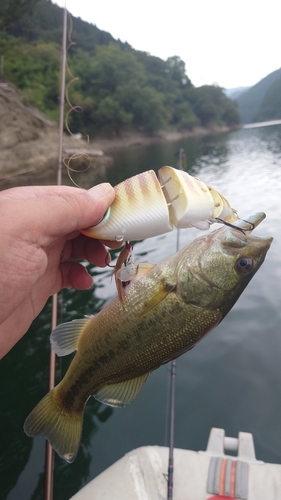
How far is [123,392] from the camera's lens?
217 cm

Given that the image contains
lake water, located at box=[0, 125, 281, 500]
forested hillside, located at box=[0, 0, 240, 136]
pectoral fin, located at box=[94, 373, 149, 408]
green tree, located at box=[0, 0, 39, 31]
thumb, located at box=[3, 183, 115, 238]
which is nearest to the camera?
thumb, located at box=[3, 183, 115, 238]

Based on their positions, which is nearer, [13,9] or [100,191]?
[100,191]

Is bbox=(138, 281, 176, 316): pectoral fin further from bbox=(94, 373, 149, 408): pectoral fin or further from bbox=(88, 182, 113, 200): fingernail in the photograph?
bbox=(88, 182, 113, 200): fingernail

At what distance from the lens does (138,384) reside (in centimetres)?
215

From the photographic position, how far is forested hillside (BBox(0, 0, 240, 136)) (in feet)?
151

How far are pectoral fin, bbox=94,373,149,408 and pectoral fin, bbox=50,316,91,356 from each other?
1.16ft

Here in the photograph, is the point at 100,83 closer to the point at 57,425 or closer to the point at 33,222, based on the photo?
the point at 33,222

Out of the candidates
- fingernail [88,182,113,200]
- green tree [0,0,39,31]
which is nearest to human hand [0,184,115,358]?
fingernail [88,182,113,200]

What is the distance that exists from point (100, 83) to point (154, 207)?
73082 millimetres

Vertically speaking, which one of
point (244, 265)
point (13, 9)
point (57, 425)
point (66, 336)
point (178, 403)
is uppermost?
point (13, 9)

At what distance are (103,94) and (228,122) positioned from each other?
57.1m

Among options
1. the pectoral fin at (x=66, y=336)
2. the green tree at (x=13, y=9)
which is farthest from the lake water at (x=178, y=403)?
the green tree at (x=13, y=9)

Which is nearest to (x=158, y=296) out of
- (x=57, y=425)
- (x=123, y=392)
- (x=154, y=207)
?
(x=154, y=207)

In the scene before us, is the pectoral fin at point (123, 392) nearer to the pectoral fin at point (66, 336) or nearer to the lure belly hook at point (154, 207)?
the pectoral fin at point (66, 336)
